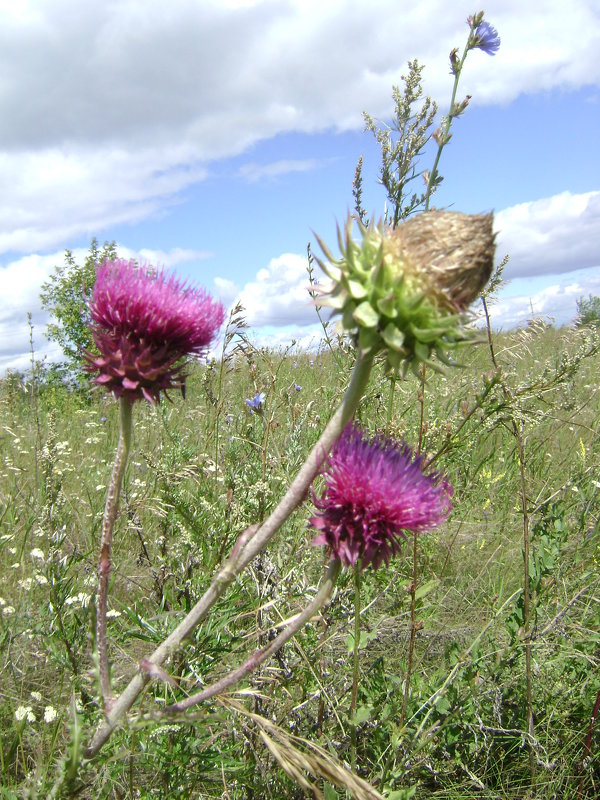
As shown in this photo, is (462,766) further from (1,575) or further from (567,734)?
(1,575)

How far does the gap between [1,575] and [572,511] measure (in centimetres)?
472

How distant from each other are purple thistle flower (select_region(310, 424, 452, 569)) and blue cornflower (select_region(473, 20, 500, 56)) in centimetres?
345

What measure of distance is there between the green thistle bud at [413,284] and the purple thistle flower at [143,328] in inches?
26.5

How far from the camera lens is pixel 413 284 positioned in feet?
5.86

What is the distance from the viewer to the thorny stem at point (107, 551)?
2.00 m

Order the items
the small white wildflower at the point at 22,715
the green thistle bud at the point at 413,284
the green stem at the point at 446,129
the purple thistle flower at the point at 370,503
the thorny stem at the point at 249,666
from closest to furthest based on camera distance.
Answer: the green thistle bud at the point at 413,284
the thorny stem at the point at 249,666
the purple thistle flower at the point at 370,503
the small white wildflower at the point at 22,715
the green stem at the point at 446,129

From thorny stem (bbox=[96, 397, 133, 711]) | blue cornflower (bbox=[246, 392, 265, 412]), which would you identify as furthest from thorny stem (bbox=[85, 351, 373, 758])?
blue cornflower (bbox=[246, 392, 265, 412])

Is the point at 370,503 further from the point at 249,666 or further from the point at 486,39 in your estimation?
the point at 486,39

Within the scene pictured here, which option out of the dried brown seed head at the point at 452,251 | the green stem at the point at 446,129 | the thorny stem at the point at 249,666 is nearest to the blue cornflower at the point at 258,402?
the green stem at the point at 446,129

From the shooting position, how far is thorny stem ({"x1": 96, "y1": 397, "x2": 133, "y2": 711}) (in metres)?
2.00

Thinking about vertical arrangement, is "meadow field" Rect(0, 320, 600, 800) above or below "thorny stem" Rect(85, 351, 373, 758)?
below

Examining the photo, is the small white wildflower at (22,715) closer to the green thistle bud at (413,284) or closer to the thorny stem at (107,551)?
the thorny stem at (107,551)

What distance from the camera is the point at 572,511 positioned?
5.20m

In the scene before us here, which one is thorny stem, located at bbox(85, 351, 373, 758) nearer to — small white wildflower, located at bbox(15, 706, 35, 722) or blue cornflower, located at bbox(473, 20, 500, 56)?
small white wildflower, located at bbox(15, 706, 35, 722)
